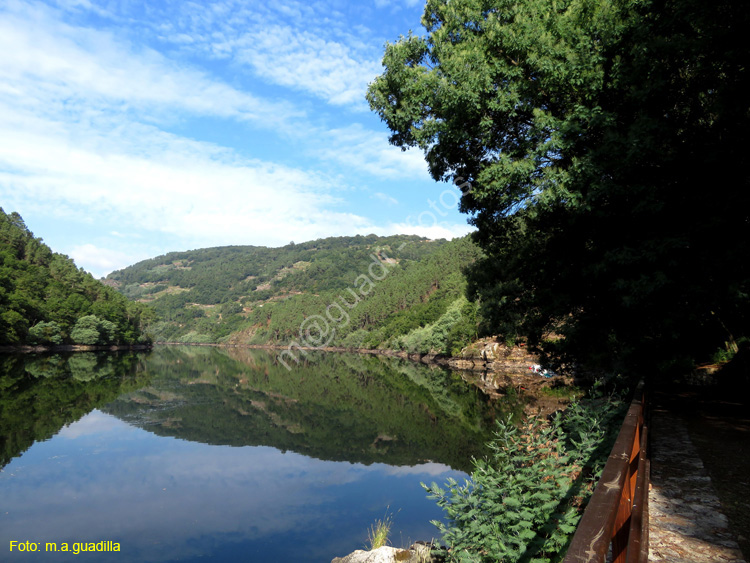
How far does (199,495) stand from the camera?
15039mm

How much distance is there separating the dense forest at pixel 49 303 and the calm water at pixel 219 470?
50.2m

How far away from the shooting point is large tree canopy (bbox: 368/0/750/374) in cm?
893

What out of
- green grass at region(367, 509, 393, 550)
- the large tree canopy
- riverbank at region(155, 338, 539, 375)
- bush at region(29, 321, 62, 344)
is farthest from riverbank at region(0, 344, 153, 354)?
the large tree canopy

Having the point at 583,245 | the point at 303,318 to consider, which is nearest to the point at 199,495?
the point at 583,245

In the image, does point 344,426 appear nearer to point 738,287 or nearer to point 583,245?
point 583,245

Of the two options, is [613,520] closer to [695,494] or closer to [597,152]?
[695,494]

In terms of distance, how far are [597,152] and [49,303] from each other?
10360cm

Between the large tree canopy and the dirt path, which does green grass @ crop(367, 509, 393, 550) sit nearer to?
the dirt path

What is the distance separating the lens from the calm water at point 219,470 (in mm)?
11852

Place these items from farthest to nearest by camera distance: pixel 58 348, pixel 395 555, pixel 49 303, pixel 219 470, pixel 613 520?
1. pixel 58 348
2. pixel 49 303
3. pixel 219 470
4. pixel 395 555
5. pixel 613 520

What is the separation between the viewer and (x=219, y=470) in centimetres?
1814

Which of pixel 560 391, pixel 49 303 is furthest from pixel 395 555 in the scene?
pixel 49 303

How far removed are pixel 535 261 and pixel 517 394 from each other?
77.6ft

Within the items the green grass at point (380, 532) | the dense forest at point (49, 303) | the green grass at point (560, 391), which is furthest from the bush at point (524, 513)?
the dense forest at point (49, 303)
